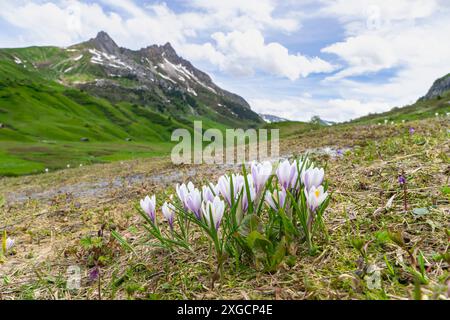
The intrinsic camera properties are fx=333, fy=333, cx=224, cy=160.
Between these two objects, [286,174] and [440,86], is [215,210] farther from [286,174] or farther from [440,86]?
[440,86]

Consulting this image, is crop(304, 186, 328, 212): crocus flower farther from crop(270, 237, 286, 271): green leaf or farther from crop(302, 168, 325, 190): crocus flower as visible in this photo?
crop(270, 237, 286, 271): green leaf

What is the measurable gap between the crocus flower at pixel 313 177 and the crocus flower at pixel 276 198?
191 millimetres

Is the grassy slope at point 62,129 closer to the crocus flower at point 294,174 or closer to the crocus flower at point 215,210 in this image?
the crocus flower at point 215,210

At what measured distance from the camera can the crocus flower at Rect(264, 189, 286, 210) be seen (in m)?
2.45

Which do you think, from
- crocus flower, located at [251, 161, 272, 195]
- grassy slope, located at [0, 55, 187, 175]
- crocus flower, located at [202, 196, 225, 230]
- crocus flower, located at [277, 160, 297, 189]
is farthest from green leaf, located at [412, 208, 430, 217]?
grassy slope, located at [0, 55, 187, 175]

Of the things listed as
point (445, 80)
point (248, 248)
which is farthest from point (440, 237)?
point (445, 80)

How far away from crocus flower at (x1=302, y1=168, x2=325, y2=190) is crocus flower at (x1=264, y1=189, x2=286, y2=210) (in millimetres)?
191

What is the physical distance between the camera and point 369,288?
2012mm

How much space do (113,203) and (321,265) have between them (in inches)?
209

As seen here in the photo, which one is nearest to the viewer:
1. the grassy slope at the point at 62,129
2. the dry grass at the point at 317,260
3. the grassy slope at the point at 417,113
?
the dry grass at the point at 317,260

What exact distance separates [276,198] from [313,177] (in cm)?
31

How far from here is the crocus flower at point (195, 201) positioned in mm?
2455

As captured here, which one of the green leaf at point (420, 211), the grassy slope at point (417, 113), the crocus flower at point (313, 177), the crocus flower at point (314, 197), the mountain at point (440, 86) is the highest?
the mountain at point (440, 86)

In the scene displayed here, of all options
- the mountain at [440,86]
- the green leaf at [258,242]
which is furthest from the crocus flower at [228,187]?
the mountain at [440,86]
